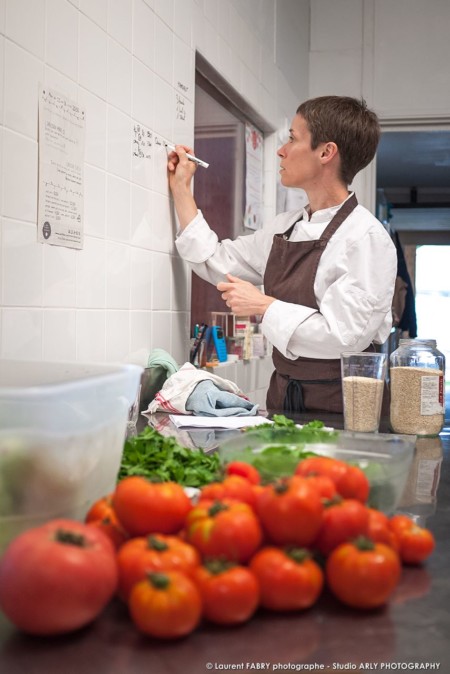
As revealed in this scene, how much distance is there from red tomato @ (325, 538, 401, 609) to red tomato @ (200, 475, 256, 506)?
0.11m

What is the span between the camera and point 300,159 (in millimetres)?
2385

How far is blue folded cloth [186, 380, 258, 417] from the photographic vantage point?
1.88 metres

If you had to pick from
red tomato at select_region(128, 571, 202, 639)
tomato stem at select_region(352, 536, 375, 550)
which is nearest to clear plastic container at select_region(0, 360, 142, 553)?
red tomato at select_region(128, 571, 202, 639)

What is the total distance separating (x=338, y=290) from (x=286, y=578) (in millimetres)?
1511

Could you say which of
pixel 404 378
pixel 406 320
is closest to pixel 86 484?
pixel 404 378

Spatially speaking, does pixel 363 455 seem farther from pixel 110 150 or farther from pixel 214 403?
pixel 110 150

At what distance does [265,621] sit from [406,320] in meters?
6.86

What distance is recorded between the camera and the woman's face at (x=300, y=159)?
2.37 meters

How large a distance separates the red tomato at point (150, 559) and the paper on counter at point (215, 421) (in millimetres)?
1045

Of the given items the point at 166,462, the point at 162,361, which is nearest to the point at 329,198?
the point at 162,361

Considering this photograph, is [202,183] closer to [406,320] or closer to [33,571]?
[33,571]

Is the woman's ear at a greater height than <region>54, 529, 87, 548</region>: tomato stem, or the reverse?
the woman's ear

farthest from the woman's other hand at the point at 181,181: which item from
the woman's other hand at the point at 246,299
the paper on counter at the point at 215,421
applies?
the paper on counter at the point at 215,421

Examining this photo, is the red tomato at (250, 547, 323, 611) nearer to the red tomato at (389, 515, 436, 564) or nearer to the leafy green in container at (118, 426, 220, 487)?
the red tomato at (389, 515, 436, 564)
